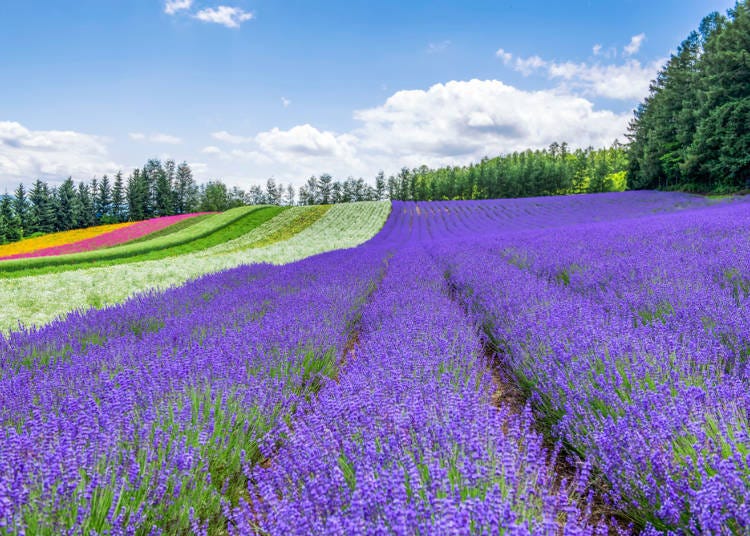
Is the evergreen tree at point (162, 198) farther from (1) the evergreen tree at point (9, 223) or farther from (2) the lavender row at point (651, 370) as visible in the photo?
(2) the lavender row at point (651, 370)

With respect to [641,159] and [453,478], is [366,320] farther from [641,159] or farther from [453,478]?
[641,159]

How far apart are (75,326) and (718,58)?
27448mm

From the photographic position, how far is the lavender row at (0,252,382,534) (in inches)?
54.6

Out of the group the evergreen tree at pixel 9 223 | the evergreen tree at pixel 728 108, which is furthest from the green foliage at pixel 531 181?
the evergreen tree at pixel 9 223

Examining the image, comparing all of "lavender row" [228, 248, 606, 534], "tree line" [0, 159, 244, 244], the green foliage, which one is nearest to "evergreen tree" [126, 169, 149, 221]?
"tree line" [0, 159, 244, 244]

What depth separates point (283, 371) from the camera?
8.81 feet

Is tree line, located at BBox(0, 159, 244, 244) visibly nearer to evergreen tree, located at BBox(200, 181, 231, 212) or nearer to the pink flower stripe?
evergreen tree, located at BBox(200, 181, 231, 212)

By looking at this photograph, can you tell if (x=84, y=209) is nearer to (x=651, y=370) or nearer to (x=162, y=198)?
→ (x=162, y=198)

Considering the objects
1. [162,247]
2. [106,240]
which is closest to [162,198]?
[106,240]

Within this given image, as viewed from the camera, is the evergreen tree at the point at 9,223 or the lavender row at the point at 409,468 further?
the evergreen tree at the point at 9,223

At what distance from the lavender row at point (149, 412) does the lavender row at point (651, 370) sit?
1436mm

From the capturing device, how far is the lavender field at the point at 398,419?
1279 mm

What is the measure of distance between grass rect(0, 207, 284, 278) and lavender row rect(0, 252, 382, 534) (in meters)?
12.9

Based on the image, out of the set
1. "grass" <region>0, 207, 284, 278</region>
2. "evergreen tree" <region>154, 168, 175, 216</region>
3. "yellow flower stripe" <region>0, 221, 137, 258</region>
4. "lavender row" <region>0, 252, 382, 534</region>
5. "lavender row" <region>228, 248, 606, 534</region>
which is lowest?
"yellow flower stripe" <region>0, 221, 137, 258</region>
